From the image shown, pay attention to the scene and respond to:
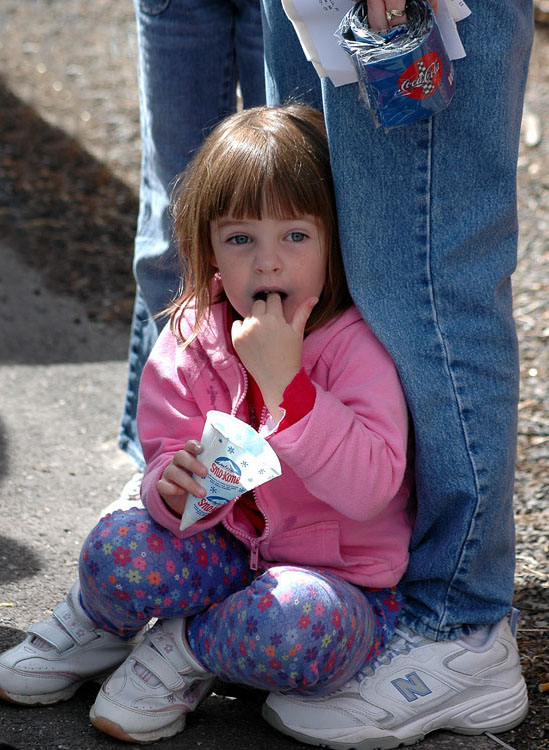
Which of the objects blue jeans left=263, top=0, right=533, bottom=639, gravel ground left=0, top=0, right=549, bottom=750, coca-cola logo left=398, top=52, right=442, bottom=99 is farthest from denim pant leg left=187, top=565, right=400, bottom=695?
coca-cola logo left=398, top=52, right=442, bottom=99

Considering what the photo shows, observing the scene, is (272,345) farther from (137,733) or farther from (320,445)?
(137,733)

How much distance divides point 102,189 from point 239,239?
3.50 metres

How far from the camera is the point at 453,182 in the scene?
1859 millimetres

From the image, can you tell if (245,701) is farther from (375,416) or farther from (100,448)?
(100,448)

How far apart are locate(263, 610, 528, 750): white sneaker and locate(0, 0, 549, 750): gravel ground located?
0.09m

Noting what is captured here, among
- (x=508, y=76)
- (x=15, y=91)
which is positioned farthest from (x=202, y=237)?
(x=15, y=91)

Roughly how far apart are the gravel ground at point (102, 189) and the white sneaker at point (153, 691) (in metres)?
0.66

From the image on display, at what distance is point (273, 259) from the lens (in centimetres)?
199

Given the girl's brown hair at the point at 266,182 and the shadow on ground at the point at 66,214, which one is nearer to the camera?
the girl's brown hair at the point at 266,182

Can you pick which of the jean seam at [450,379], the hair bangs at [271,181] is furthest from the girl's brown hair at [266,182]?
the jean seam at [450,379]

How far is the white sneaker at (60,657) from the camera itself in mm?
2084

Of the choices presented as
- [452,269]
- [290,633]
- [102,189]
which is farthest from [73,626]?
[102,189]

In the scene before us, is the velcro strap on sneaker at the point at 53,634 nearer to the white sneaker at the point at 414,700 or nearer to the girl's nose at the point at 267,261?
the white sneaker at the point at 414,700

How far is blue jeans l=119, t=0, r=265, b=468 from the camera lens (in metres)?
2.63
